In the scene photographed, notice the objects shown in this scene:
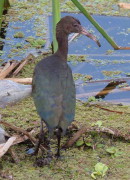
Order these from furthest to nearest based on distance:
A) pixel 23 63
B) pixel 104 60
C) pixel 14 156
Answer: pixel 104 60, pixel 23 63, pixel 14 156

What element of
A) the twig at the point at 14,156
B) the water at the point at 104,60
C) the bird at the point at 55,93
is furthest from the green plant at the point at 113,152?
the water at the point at 104,60

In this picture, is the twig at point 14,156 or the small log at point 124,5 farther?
the small log at point 124,5

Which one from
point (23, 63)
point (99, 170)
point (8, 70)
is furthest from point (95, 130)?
point (23, 63)

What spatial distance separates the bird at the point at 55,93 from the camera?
3209 mm

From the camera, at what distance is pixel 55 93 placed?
332cm

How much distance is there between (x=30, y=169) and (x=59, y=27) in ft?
3.66

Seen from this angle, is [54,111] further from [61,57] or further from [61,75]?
[61,57]

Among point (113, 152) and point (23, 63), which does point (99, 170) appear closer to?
point (113, 152)

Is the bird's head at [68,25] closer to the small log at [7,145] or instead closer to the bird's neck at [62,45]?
the bird's neck at [62,45]

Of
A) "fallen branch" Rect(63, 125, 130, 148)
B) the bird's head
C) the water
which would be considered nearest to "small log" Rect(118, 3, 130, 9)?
the water

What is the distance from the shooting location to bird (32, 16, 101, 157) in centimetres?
321

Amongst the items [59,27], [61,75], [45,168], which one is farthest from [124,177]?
[59,27]

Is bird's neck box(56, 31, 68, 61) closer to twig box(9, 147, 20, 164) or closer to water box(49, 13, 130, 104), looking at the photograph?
twig box(9, 147, 20, 164)

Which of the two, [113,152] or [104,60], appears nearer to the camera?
[113,152]
